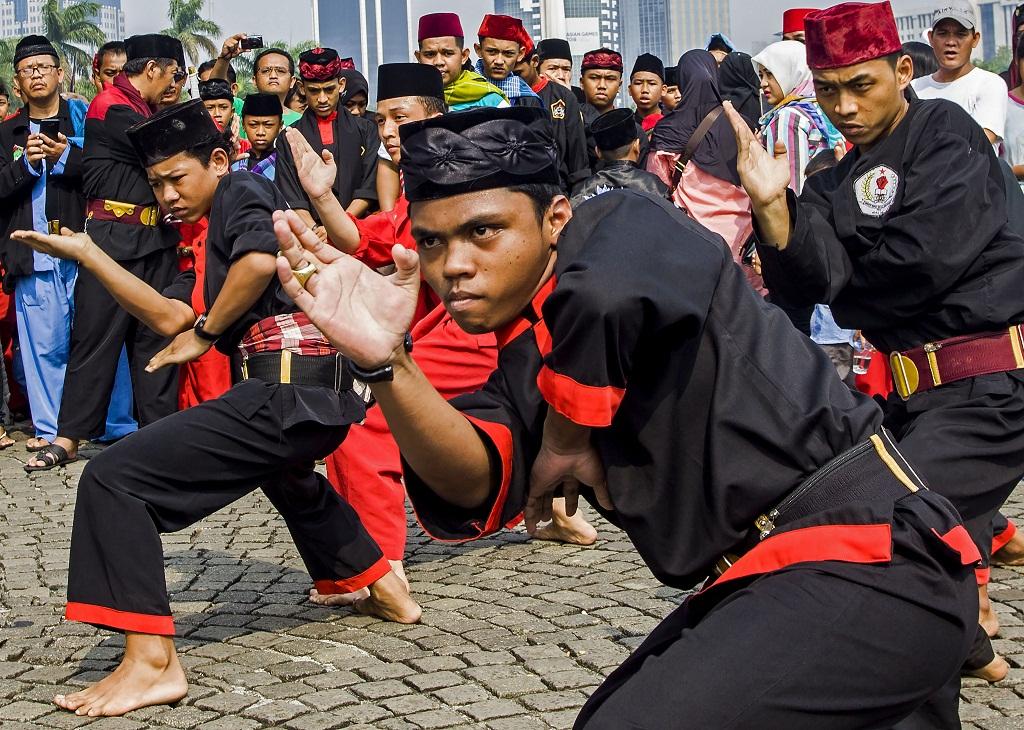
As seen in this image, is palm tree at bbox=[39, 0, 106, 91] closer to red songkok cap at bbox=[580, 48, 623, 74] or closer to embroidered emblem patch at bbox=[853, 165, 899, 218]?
red songkok cap at bbox=[580, 48, 623, 74]

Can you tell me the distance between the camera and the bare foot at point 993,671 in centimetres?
450

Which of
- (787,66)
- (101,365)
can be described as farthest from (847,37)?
(101,365)

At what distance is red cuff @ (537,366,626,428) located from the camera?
2.52 metres

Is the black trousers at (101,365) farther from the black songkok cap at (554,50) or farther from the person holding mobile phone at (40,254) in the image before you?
the black songkok cap at (554,50)

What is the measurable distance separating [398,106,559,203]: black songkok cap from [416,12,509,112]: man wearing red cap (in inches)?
209

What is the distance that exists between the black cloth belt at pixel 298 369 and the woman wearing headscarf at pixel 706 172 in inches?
109

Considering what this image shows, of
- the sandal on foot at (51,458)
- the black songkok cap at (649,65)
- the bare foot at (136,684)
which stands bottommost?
the sandal on foot at (51,458)

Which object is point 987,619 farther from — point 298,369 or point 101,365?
point 101,365

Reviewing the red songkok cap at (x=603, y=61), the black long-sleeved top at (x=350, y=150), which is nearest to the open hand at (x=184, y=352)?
the black long-sleeved top at (x=350, y=150)

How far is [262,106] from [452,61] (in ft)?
6.28

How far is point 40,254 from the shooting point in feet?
31.8

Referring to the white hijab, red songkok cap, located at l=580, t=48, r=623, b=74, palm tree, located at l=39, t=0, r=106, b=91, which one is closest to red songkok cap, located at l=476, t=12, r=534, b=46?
red songkok cap, located at l=580, t=48, r=623, b=74

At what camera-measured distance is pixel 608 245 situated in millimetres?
2529

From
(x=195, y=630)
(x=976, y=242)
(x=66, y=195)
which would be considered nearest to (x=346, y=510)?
(x=195, y=630)
